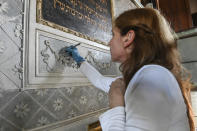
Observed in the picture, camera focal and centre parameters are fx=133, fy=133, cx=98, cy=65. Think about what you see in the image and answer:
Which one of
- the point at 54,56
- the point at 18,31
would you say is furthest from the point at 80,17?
the point at 18,31

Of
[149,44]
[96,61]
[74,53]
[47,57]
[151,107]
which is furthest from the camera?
[96,61]

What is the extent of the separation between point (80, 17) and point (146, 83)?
3.73 feet

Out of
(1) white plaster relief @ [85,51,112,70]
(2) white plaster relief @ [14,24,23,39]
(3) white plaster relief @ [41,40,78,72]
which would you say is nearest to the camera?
(2) white plaster relief @ [14,24,23,39]

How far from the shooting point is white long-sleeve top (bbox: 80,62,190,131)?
44 cm

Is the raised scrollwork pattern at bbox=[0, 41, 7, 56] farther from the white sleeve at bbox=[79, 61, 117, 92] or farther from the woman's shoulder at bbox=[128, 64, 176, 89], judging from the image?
the woman's shoulder at bbox=[128, 64, 176, 89]

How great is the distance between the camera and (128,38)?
696 millimetres

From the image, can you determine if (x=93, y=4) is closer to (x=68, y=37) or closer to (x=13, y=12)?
(x=68, y=37)

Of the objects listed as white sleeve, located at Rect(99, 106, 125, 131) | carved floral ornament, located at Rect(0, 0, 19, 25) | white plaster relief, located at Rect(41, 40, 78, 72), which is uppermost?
carved floral ornament, located at Rect(0, 0, 19, 25)

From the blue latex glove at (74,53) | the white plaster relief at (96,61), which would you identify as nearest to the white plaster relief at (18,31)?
the blue latex glove at (74,53)

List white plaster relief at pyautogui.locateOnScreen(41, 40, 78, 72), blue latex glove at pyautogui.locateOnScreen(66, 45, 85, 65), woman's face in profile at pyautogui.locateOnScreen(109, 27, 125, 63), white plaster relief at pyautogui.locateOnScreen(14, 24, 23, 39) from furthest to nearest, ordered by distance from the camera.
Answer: blue latex glove at pyautogui.locateOnScreen(66, 45, 85, 65), white plaster relief at pyautogui.locateOnScreen(41, 40, 78, 72), white plaster relief at pyautogui.locateOnScreen(14, 24, 23, 39), woman's face in profile at pyautogui.locateOnScreen(109, 27, 125, 63)

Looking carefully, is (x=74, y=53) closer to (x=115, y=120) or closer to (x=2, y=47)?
(x=2, y=47)

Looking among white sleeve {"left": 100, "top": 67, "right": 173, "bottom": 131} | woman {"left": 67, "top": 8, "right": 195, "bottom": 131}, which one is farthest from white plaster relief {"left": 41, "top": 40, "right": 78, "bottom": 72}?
white sleeve {"left": 100, "top": 67, "right": 173, "bottom": 131}

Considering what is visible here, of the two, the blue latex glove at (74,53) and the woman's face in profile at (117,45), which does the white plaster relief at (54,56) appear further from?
the woman's face in profile at (117,45)

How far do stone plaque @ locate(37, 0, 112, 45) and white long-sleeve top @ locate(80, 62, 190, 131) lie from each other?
88 centimetres
